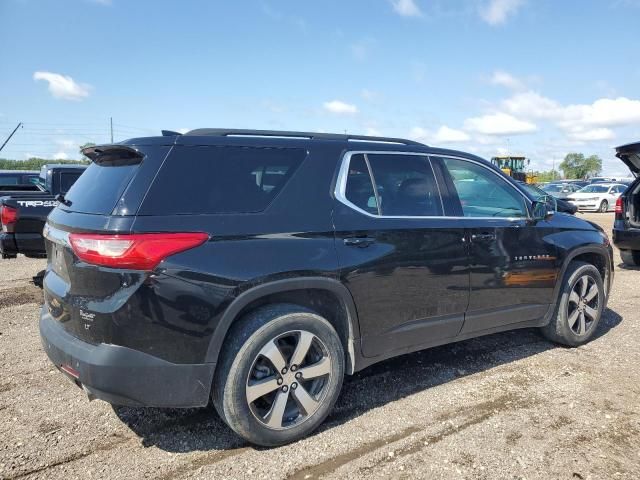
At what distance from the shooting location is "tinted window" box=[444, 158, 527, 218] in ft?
13.0

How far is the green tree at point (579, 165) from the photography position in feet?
339

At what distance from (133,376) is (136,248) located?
2.16ft

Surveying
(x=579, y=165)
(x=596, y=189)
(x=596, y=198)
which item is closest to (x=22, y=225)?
(x=596, y=198)

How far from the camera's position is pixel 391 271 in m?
3.31

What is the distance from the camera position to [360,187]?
339 centimetres

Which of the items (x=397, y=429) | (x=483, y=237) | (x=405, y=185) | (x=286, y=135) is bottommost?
(x=397, y=429)

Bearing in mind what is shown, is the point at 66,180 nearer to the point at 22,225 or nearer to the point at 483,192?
the point at 22,225

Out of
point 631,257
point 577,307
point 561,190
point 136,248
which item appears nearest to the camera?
point 136,248

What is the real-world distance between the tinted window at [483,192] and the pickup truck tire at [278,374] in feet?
5.34

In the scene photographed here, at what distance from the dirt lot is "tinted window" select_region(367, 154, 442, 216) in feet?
4.48

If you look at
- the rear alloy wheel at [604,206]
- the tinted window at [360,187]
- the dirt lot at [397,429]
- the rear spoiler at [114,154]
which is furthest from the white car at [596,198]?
the rear spoiler at [114,154]

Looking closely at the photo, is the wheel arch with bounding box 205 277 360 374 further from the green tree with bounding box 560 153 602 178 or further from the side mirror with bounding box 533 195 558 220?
the green tree with bounding box 560 153 602 178

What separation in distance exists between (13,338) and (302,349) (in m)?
3.47

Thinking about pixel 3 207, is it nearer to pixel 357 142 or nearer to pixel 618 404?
pixel 357 142
